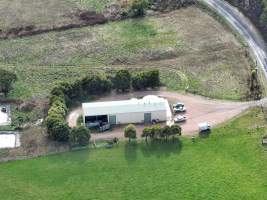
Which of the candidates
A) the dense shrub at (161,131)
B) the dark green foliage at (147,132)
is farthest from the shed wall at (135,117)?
the dark green foliage at (147,132)

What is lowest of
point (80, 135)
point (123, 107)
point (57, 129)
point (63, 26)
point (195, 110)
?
point (80, 135)

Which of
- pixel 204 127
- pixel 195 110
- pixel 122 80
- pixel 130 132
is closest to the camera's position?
pixel 130 132

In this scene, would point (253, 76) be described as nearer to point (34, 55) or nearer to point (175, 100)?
point (175, 100)

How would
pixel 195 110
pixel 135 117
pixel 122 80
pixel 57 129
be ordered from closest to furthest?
pixel 57 129, pixel 135 117, pixel 195 110, pixel 122 80

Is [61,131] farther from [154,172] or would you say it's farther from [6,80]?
[6,80]

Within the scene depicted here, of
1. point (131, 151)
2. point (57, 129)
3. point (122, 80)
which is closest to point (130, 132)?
point (131, 151)

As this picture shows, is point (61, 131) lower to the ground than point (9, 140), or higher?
higher
